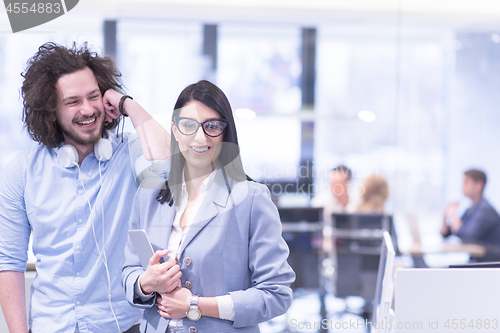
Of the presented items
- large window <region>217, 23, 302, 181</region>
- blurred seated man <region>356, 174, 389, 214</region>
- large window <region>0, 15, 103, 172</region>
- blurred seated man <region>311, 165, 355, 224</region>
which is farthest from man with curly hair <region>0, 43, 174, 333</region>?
blurred seated man <region>356, 174, 389, 214</region>

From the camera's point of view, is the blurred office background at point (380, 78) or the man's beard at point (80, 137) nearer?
the man's beard at point (80, 137)

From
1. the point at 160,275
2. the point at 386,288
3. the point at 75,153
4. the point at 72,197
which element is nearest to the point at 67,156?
the point at 75,153

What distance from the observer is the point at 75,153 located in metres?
1.49

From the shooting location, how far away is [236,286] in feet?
4.11

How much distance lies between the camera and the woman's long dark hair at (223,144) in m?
1.30

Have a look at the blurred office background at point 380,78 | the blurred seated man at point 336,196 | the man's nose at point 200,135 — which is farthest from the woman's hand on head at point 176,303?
the blurred office background at point 380,78

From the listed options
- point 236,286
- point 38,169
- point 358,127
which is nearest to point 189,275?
point 236,286

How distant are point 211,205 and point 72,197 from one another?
0.53 m

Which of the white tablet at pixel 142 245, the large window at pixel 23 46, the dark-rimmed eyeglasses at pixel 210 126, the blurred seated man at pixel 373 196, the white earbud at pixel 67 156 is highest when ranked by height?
the large window at pixel 23 46

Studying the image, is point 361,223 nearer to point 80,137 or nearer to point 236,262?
point 236,262

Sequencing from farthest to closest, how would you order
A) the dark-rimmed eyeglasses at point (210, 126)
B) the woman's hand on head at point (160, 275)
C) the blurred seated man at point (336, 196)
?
the blurred seated man at point (336, 196) → the dark-rimmed eyeglasses at point (210, 126) → the woman's hand on head at point (160, 275)

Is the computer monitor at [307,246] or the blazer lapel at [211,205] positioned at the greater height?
the blazer lapel at [211,205]

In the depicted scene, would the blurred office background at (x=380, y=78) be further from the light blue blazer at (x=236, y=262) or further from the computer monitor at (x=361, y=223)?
the light blue blazer at (x=236, y=262)

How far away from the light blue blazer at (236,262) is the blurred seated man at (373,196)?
2638 mm
